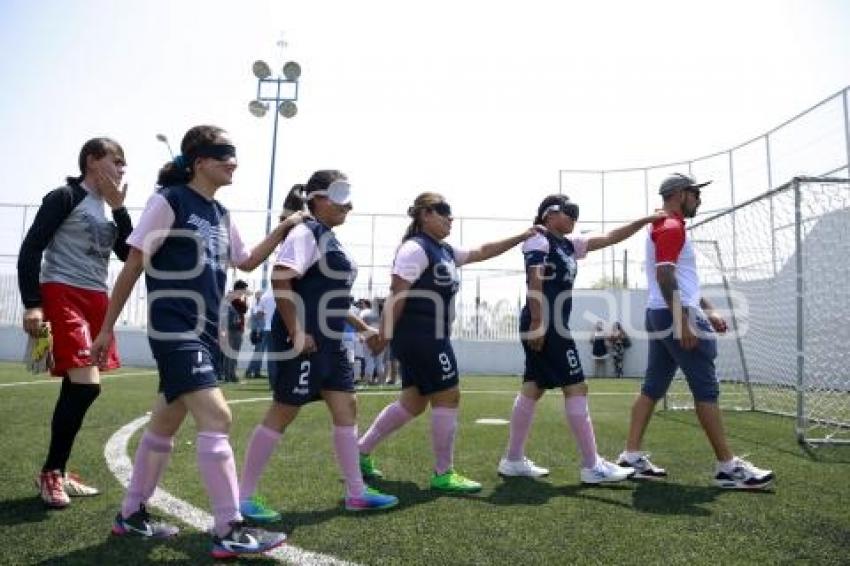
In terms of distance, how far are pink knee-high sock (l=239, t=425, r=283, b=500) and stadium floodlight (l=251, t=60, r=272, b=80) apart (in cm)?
2016

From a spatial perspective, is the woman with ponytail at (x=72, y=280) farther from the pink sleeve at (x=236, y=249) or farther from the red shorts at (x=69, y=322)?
the pink sleeve at (x=236, y=249)

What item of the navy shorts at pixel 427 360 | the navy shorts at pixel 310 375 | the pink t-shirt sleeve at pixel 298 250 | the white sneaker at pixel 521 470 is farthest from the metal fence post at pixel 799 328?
the pink t-shirt sleeve at pixel 298 250

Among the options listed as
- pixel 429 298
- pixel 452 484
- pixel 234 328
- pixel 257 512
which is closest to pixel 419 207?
pixel 429 298

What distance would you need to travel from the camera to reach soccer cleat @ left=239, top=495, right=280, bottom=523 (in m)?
3.62

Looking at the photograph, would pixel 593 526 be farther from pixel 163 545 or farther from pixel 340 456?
pixel 163 545

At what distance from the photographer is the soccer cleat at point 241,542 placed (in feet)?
9.52

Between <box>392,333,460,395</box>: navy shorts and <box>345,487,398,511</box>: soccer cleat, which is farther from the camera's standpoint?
<box>392,333,460,395</box>: navy shorts

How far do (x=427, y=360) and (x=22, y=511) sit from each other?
261cm

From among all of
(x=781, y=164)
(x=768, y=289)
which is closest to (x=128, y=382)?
(x=768, y=289)

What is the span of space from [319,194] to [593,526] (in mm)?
2552

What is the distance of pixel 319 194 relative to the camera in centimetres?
417

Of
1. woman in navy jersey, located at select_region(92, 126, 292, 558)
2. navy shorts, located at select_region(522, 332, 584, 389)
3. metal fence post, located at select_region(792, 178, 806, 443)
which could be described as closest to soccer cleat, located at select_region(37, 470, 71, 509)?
woman in navy jersey, located at select_region(92, 126, 292, 558)

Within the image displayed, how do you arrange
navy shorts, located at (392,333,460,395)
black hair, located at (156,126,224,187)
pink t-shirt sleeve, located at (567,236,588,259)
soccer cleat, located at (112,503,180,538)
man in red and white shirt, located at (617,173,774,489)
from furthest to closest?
pink t-shirt sleeve, located at (567,236,588,259)
man in red and white shirt, located at (617,173,774,489)
navy shorts, located at (392,333,460,395)
black hair, located at (156,126,224,187)
soccer cleat, located at (112,503,180,538)

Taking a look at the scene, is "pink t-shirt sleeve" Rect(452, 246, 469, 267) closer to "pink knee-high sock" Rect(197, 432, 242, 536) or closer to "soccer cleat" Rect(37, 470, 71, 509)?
"pink knee-high sock" Rect(197, 432, 242, 536)
